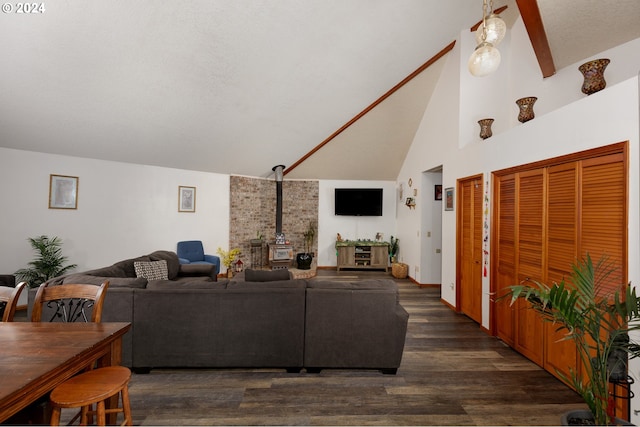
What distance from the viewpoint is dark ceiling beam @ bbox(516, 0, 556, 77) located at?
316 cm

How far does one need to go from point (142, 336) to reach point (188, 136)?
374 cm

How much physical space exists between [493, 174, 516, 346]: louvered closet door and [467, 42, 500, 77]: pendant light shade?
161cm

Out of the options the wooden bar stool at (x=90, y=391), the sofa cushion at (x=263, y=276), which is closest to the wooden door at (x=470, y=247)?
the sofa cushion at (x=263, y=276)

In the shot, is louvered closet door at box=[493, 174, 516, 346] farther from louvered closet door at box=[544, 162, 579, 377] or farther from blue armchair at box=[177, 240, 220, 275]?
blue armchair at box=[177, 240, 220, 275]

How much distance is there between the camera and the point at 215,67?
3.99m

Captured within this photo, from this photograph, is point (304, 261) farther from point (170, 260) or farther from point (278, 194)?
point (170, 260)

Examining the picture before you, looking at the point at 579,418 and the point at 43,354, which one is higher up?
the point at 43,354

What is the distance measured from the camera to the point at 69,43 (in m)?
3.15

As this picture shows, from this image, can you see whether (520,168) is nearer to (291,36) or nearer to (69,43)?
(291,36)

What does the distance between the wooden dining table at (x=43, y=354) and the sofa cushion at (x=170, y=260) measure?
3.01 meters

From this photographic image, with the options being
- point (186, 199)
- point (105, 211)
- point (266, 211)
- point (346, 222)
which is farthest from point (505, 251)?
point (105, 211)

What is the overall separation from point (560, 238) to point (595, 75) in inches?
57.0

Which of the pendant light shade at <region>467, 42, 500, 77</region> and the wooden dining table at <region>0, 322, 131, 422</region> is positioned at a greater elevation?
the pendant light shade at <region>467, 42, 500, 77</region>

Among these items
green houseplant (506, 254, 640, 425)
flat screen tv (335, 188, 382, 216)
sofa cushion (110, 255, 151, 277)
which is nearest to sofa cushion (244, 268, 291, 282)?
sofa cushion (110, 255, 151, 277)
